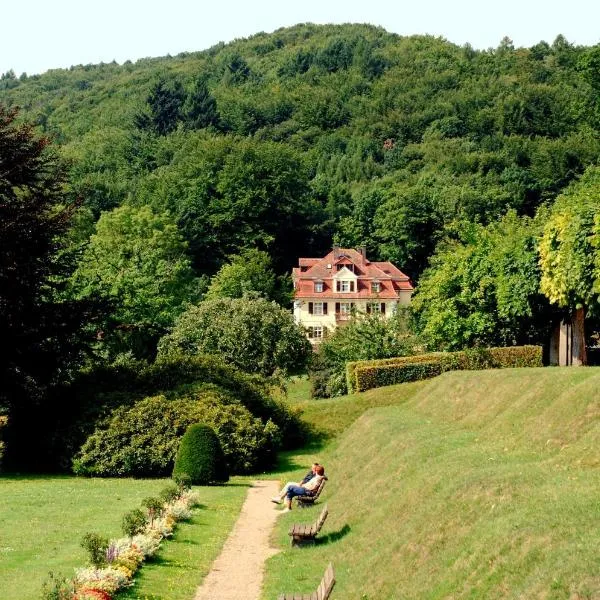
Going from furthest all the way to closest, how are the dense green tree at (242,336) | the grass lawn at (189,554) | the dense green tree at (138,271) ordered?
the dense green tree at (138,271)
the dense green tree at (242,336)
the grass lawn at (189,554)

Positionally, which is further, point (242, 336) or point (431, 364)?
point (242, 336)

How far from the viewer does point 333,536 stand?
21.5 metres

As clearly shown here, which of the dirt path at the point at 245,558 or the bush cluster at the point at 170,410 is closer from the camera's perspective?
the dirt path at the point at 245,558

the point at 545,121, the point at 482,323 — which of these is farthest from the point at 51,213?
the point at 545,121

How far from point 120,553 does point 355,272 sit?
243 feet

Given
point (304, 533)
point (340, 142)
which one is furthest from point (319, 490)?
point (340, 142)

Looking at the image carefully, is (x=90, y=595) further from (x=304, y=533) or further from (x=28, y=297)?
(x=28, y=297)

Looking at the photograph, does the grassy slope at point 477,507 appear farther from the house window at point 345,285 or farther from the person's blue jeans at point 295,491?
the house window at point 345,285

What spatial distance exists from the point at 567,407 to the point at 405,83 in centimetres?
14549

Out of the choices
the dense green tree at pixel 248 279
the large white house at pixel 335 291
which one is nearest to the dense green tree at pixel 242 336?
the dense green tree at pixel 248 279

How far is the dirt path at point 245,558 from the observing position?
60.8 feet

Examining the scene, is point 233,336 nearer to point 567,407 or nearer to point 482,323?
point 482,323

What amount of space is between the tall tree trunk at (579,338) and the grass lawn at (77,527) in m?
18.7

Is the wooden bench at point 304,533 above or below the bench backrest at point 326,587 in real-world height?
below
